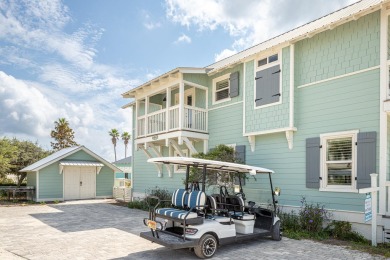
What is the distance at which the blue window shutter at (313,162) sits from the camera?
9.70 metres

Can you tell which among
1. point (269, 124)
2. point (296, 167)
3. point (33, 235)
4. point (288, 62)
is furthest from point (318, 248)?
point (33, 235)

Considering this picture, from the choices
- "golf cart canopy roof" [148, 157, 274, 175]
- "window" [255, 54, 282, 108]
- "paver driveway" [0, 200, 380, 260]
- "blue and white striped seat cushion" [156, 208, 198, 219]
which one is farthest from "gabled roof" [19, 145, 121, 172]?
"blue and white striped seat cushion" [156, 208, 198, 219]

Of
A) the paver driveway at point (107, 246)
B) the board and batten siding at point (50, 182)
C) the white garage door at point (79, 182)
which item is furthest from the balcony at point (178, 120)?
the board and batten siding at point (50, 182)

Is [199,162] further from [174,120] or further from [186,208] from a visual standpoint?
[174,120]

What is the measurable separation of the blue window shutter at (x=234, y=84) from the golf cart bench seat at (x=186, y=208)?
651cm

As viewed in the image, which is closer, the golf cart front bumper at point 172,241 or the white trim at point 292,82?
the golf cart front bumper at point 172,241

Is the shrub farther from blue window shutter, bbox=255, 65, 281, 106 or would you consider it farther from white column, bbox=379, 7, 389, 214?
blue window shutter, bbox=255, 65, 281, 106

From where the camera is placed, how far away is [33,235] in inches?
357

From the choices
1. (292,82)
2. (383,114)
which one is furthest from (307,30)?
(383,114)

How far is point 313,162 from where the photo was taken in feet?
32.3

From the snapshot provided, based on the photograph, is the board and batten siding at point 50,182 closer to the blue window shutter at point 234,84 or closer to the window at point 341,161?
the blue window shutter at point 234,84

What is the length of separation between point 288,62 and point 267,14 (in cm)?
184

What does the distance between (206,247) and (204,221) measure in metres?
0.54

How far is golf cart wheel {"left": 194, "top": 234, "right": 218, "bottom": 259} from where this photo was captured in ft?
21.3
